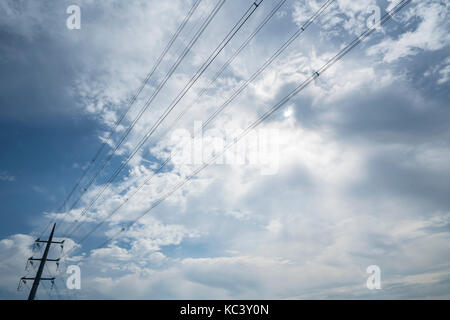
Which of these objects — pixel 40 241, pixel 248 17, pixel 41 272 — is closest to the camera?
pixel 248 17
